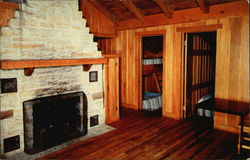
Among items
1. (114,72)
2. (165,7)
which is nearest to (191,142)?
(114,72)

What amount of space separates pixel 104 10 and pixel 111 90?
2.46 metres

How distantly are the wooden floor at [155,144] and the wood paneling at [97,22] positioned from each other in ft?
9.13

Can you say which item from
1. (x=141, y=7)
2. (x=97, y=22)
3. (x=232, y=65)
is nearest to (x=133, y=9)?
(x=141, y=7)

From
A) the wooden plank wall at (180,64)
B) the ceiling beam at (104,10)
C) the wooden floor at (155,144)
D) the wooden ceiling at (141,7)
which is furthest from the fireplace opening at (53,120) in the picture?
the ceiling beam at (104,10)

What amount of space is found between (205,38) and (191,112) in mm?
2141

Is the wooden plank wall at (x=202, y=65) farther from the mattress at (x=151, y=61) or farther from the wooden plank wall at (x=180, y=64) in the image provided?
the mattress at (x=151, y=61)

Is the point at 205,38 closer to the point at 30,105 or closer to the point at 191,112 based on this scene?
the point at 191,112

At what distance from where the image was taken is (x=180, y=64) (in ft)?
17.1

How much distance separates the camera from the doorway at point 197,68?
17.4 feet

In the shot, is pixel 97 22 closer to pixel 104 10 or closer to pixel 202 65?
pixel 104 10

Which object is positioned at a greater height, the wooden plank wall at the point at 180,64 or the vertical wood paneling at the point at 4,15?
the vertical wood paneling at the point at 4,15

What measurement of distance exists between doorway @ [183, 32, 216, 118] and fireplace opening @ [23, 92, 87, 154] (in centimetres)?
Result: 259

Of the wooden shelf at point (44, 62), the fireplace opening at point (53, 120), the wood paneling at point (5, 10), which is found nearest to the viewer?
the wooden shelf at point (44, 62)

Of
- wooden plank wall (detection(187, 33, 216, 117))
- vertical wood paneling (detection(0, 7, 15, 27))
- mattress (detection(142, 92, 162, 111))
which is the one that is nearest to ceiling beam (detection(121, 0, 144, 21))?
wooden plank wall (detection(187, 33, 216, 117))
